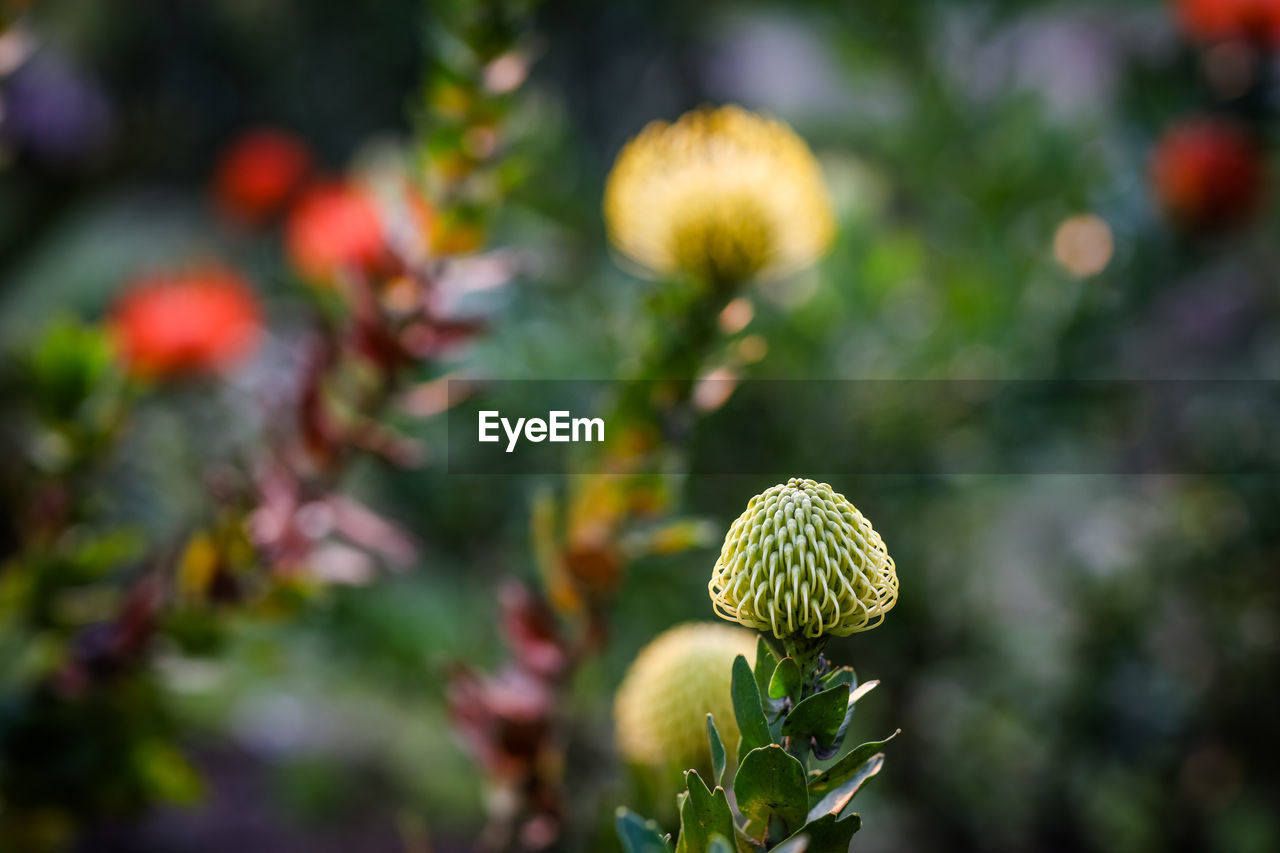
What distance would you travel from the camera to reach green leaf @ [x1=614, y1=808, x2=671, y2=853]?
25cm

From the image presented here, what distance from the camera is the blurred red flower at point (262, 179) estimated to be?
4.42 feet

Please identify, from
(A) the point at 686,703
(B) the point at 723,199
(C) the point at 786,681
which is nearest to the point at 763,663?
Result: (C) the point at 786,681

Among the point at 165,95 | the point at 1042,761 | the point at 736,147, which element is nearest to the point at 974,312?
the point at 736,147

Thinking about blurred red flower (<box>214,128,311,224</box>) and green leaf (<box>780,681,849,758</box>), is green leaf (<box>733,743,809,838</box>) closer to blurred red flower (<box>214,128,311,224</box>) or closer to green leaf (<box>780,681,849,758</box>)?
green leaf (<box>780,681,849,758</box>)

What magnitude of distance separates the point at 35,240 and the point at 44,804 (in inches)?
105

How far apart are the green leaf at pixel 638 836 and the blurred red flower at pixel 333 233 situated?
15.3 inches

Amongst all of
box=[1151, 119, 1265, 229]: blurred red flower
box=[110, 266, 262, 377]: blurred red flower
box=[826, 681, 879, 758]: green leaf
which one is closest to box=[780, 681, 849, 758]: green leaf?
box=[826, 681, 879, 758]: green leaf

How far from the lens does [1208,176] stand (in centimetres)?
100

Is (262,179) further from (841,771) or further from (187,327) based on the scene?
(841,771)

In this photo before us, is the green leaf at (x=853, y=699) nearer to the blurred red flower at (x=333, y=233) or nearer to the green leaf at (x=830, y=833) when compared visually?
the green leaf at (x=830, y=833)

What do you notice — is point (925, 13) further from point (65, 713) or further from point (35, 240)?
point (35, 240)

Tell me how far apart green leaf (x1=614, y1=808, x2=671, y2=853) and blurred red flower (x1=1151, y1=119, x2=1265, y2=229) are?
989 mm

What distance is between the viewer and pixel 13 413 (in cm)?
243

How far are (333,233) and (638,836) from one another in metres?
0.63
